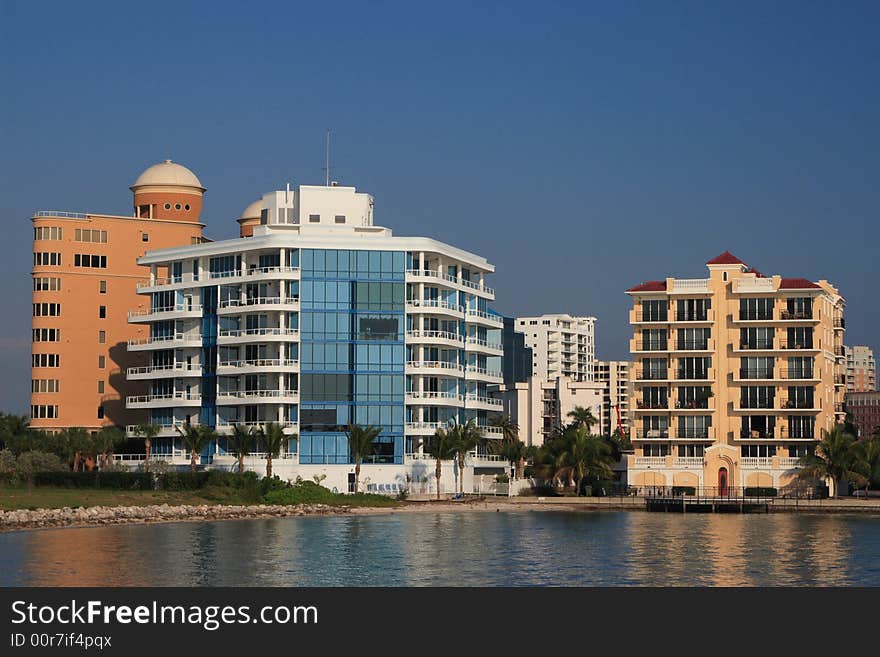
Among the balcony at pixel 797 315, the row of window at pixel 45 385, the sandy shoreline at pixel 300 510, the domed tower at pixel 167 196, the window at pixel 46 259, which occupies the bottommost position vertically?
the sandy shoreline at pixel 300 510

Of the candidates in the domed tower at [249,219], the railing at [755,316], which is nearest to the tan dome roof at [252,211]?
the domed tower at [249,219]

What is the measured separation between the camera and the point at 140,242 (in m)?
138

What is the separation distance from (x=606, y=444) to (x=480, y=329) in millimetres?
17736

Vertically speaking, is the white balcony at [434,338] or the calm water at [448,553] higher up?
the white balcony at [434,338]

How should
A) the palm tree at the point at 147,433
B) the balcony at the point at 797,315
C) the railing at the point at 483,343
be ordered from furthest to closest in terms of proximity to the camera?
the railing at the point at 483,343
the balcony at the point at 797,315
the palm tree at the point at 147,433

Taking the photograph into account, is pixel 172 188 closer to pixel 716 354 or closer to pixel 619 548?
Answer: pixel 716 354

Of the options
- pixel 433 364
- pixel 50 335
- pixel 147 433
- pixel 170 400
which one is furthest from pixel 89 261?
pixel 433 364

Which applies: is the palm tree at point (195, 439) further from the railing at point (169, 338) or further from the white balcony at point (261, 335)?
the railing at point (169, 338)

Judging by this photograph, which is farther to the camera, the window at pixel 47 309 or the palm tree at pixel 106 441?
the window at pixel 47 309

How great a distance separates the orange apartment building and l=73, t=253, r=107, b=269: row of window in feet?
0.32

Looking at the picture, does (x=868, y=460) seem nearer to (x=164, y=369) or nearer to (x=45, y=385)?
(x=164, y=369)

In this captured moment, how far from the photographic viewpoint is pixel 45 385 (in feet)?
434

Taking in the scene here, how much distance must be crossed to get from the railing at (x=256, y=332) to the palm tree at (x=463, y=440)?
52.3 feet

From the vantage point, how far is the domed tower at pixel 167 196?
143 meters
